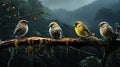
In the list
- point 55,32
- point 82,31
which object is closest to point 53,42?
point 55,32

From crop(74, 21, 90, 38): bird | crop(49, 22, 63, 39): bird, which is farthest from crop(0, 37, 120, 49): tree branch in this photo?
crop(74, 21, 90, 38): bird

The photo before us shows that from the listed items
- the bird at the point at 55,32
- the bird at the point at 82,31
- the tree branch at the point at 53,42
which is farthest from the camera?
the bird at the point at 82,31

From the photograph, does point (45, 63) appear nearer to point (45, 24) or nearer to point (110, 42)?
point (45, 24)

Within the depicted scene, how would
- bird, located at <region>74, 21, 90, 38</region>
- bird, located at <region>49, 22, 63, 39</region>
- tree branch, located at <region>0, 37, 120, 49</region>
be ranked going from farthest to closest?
bird, located at <region>74, 21, 90, 38</region>, bird, located at <region>49, 22, 63, 39</region>, tree branch, located at <region>0, 37, 120, 49</region>

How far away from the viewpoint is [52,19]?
1877 cm

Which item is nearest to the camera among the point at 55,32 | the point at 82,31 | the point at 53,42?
the point at 53,42

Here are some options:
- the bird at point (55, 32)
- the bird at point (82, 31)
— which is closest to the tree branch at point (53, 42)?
the bird at point (55, 32)

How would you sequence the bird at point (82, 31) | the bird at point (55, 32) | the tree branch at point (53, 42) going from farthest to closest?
the bird at point (82, 31)
the bird at point (55, 32)
the tree branch at point (53, 42)

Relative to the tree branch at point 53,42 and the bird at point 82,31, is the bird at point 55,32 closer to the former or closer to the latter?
the tree branch at point 53,42

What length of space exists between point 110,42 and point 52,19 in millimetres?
13061

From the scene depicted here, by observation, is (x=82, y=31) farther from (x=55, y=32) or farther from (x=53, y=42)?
(x=53, y=42)

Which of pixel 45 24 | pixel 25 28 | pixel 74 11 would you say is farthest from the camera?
pixel 74 11

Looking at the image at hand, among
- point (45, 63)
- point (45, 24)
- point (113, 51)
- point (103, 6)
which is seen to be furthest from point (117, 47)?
point (103, 6)

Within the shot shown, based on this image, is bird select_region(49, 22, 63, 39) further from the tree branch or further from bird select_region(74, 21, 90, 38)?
bird select_region(74, 21, 90, 38)
